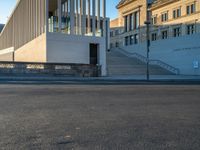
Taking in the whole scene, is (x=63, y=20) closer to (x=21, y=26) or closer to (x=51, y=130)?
(x=21, y=26)

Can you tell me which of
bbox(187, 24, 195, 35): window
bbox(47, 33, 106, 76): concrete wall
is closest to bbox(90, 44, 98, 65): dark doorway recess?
bbox(47, 33, 106, 76): concrete wall

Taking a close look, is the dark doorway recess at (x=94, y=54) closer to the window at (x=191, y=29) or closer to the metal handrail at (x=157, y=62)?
the metal handrail at (x=157, y=62)

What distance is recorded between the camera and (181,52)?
43.9m

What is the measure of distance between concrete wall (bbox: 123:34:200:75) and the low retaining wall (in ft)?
54.0

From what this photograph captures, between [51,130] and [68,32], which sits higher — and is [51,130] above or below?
below

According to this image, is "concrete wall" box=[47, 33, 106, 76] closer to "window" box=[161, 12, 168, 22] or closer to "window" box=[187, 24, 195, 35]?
"window" box=[187, 24, 195, 35]

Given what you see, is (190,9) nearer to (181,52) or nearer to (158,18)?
(158,18)

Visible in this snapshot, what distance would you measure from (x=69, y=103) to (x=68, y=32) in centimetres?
2411

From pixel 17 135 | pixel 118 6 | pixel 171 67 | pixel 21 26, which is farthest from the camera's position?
pixel 118 6

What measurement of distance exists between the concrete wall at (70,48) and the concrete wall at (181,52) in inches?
515

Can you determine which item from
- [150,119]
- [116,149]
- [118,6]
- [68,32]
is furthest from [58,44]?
[118,6]

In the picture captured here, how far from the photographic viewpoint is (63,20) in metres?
35.1

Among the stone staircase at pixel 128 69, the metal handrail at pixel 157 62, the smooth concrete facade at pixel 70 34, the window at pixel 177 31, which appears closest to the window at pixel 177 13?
the window at pixel 177 31

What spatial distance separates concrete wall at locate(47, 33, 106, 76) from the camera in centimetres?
3341
